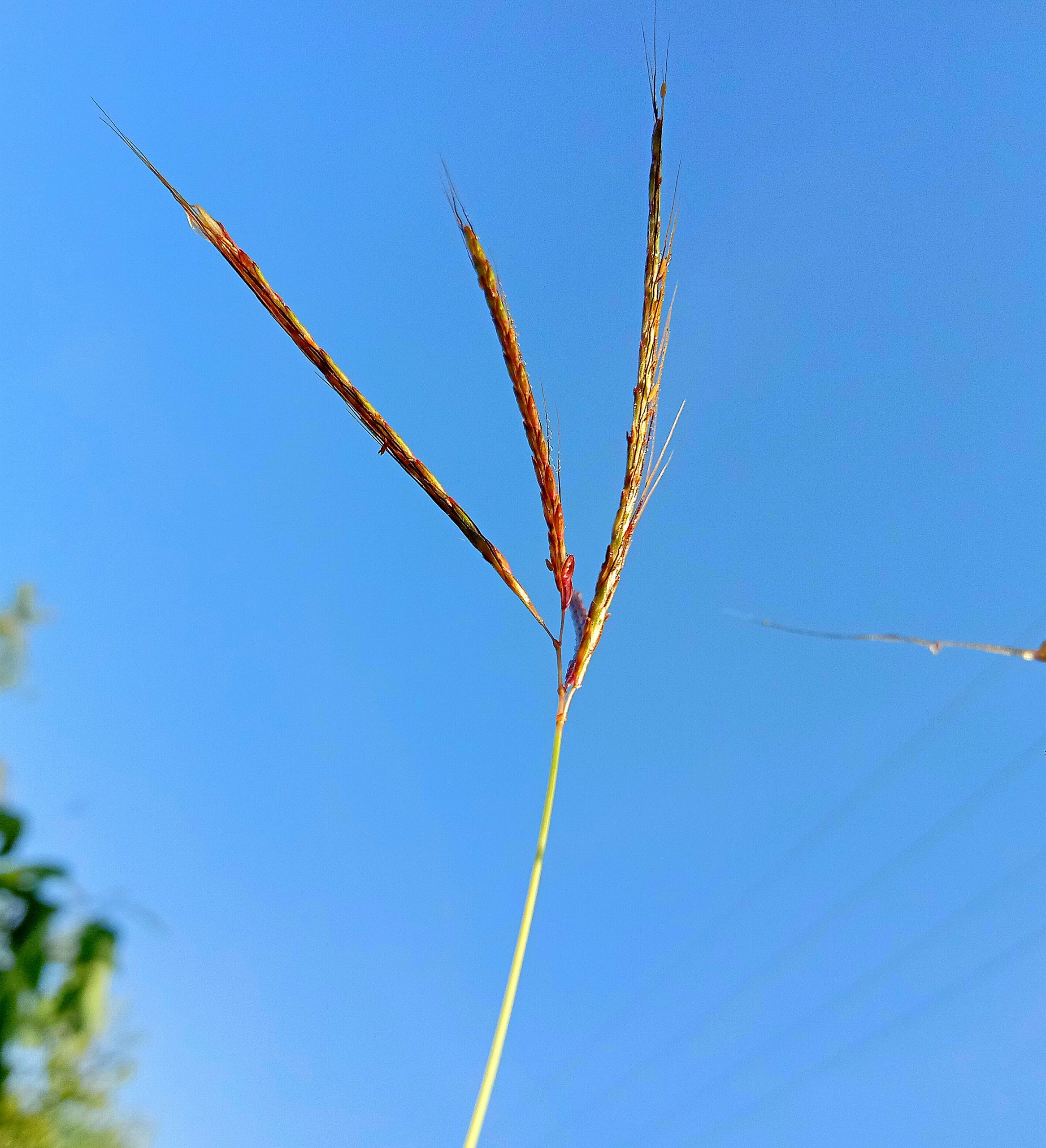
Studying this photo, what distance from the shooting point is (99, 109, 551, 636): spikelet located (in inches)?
45.8

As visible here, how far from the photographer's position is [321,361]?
3.87 feet

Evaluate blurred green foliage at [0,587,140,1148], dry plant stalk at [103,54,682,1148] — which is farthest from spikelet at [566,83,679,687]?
blurred green foliage at [0,587,140,1148]

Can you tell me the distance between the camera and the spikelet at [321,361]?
45.8 inches

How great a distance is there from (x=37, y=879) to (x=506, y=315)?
114cm

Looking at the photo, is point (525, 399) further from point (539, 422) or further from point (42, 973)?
point (42, 973)

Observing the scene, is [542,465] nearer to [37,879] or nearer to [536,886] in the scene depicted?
[536,886]

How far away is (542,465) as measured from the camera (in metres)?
1.35

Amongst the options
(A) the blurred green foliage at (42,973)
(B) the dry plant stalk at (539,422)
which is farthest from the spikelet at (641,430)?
(A) the blurred green foliage at (42,973)

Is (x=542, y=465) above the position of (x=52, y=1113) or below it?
above

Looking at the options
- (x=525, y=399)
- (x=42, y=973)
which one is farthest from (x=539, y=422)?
(x=42, y=973)

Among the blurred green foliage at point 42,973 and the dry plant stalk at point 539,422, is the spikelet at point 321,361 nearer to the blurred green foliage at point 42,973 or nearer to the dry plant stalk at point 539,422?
the dry plant stalk at point 539,422

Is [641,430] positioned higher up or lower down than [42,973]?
higher up

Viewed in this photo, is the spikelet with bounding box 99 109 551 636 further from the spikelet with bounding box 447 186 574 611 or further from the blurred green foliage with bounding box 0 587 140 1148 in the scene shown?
the blurred green foliage with bounding box 0 587 140 1148

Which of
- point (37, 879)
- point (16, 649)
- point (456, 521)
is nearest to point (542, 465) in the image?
point (456, 521)
